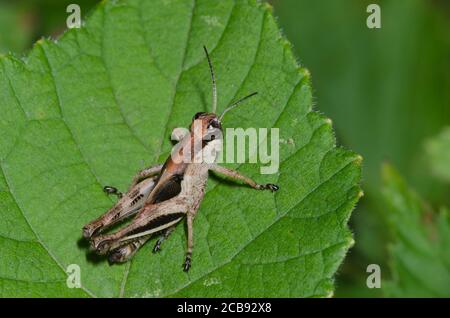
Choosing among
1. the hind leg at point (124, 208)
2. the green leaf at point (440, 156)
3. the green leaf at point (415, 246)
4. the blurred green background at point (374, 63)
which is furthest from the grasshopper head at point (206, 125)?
the blurred green background at point (374, 63)

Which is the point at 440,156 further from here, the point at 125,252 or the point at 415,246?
the point at 125,252

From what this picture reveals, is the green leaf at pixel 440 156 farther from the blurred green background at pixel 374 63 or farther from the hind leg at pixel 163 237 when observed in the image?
the hind leg at pixel 163 237

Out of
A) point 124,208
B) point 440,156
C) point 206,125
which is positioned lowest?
point 124,208

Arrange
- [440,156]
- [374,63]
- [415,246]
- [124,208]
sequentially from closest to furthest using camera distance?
[124,208] < [415,246] < [440,156] < [374,63]

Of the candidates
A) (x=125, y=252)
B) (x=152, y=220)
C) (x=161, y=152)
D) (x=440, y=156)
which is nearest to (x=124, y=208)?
(x=152, y=220)

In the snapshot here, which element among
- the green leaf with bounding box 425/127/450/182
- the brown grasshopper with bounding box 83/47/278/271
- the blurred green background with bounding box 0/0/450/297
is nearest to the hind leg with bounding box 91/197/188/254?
the brown grasshopper with bounding box 83/47/278/271

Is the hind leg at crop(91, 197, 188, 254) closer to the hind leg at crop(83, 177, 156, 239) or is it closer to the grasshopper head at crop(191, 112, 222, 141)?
the hind leg at crop(83, 177, 156, 239)
